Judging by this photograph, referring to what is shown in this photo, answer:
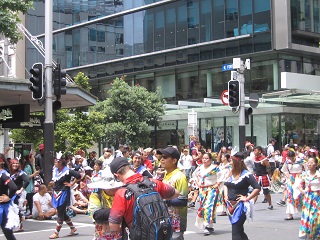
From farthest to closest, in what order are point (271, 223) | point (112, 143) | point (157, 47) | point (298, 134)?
point (157, 47) → point (112, 143) → point (298, 134) → point (271, 223)

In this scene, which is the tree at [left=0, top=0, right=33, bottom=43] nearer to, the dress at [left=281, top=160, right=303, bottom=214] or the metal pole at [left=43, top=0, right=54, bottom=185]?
the metal pole at [left=43, top=0, right=54, bottom=185]

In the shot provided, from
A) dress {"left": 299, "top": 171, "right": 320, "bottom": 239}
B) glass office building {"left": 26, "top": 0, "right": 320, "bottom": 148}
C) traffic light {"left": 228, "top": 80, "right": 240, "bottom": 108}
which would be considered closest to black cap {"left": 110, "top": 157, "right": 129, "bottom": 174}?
dress {"left": 299, "top": 171, "right": 320, "bottom": 239}

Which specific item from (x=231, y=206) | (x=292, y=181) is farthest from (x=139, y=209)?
(x=292, y=181)

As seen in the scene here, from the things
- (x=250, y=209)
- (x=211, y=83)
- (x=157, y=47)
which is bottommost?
(x=250, y=209)

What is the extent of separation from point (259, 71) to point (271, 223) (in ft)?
79.7

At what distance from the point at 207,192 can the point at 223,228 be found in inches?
47.9

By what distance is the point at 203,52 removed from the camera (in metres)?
40.1

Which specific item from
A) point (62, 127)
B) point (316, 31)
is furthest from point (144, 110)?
Result: point (316, 31)

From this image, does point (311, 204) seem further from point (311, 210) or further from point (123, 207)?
point (123, 207)

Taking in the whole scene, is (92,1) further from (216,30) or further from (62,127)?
(62,127)

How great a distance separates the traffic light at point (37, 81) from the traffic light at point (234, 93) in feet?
20.2

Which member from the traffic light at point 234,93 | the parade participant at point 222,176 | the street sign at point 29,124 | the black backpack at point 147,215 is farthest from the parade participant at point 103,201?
the street sign at point 29,124

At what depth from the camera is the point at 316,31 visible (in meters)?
37.8

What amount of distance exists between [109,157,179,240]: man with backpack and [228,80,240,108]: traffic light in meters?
13.9
